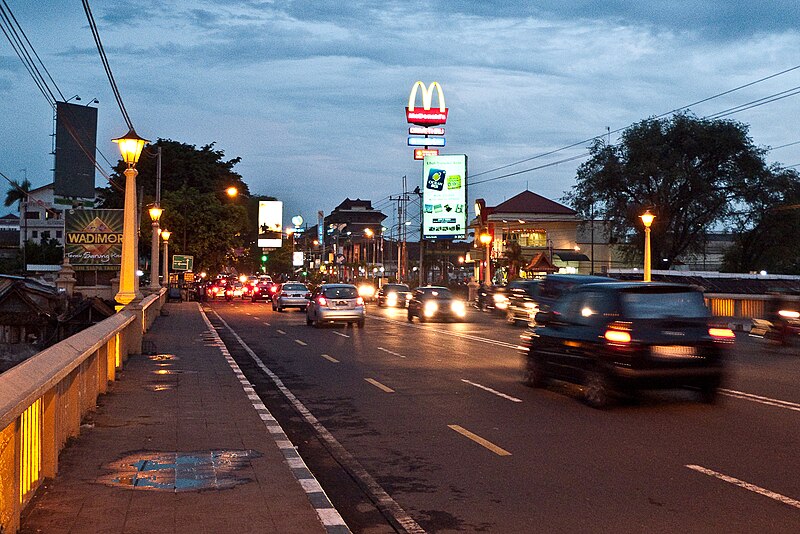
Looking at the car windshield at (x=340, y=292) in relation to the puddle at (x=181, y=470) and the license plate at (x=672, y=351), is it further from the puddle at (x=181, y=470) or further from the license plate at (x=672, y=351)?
the puddle at (x=181, y=470)

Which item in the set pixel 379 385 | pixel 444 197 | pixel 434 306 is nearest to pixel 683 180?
pixel 444 197

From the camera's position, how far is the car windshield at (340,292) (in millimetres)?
34750

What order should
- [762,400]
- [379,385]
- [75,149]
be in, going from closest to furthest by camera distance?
[762,400] < [379,385] < [75,149]

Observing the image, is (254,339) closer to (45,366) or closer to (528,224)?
(45,366)

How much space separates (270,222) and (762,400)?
349 ft

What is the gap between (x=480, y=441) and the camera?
10766 mm

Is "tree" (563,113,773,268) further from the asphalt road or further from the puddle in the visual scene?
the puddle

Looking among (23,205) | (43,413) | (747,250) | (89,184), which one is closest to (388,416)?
(43,413)

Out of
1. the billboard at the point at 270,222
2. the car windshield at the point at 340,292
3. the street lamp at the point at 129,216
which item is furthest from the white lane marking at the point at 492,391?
the billboard at the point at 270,222

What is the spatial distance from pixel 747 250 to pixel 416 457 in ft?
206

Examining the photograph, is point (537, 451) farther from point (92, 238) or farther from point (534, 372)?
point (92, 238)

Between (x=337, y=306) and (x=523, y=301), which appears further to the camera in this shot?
(x=337, y=306)

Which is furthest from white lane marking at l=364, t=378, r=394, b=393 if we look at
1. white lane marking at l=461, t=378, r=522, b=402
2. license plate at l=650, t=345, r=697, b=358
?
license plate at l=650, t=345, r=697, b=358

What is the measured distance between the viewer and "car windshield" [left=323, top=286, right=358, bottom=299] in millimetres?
34750
